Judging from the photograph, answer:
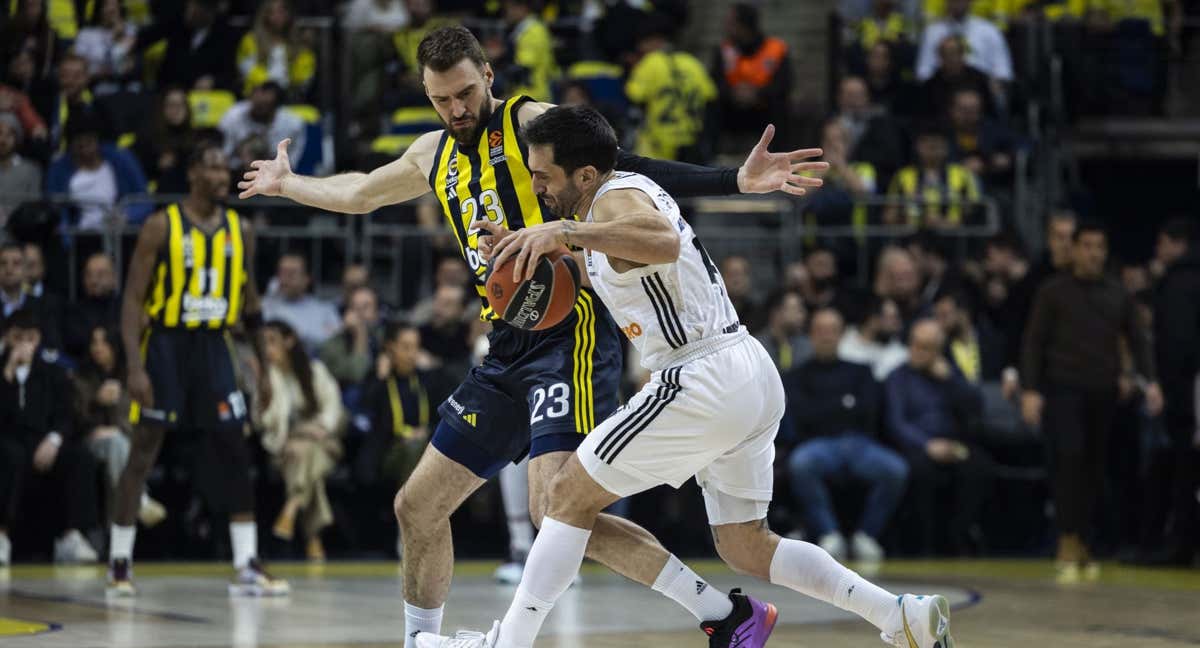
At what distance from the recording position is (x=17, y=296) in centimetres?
1238

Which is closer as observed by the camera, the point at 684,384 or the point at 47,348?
the point at 684,384

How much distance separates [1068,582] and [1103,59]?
25.6ft

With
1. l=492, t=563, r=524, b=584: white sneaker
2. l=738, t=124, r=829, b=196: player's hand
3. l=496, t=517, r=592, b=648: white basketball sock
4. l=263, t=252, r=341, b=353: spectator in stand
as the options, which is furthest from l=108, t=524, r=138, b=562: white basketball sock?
l=738, t=124, r=829, b=196: player's hand

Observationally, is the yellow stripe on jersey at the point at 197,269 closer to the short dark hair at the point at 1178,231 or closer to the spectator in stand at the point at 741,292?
the spectator in stand at the point at 741,292

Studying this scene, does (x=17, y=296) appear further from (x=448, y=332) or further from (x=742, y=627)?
(x=742, y=627)

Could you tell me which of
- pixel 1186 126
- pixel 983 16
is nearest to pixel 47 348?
pixel 983 16

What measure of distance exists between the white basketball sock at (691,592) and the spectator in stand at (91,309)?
730 centimetres

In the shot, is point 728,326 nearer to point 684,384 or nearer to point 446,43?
point 684,384

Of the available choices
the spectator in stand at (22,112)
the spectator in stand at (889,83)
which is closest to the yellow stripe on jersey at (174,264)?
the spectator in stand at (22,112)

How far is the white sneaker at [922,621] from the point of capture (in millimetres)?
6301

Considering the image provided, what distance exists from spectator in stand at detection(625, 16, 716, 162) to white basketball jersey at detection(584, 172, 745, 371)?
30.2ft

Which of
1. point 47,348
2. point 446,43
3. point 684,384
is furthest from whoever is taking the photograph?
point 47,348

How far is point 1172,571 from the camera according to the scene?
12289mm

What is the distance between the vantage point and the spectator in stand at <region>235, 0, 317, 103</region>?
15750 millimetres
